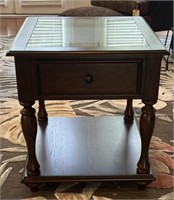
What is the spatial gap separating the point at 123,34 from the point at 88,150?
0.53 metres

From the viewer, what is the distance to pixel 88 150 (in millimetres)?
1497

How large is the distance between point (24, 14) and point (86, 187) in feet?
11.4

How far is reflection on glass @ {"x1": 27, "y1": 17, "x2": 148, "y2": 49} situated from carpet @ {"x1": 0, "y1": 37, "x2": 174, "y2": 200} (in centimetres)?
59

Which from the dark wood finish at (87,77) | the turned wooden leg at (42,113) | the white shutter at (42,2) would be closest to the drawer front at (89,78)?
the dark wood finish at (87,77)

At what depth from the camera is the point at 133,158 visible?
1436 millimetres

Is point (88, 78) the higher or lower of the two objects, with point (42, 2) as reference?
higher

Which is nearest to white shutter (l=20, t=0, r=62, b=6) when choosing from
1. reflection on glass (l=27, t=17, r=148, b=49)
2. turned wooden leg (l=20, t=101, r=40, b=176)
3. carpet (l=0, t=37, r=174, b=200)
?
carpet (l=0, t=37, r=174, b=200)

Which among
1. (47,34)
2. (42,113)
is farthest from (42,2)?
(47,34)

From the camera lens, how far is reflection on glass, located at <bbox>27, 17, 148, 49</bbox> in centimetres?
119

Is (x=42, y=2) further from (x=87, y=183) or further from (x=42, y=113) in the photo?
(x=87, y=183)

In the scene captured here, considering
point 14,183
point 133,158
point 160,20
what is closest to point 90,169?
point 133,158

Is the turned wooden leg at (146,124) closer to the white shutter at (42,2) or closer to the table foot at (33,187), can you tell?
the table foot at (33,187)

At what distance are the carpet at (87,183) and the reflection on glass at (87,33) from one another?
1.93ft

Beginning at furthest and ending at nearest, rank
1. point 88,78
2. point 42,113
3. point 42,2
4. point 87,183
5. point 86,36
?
point 42,2
point 42,113
point 87,183
point 86,36
point 88,78
